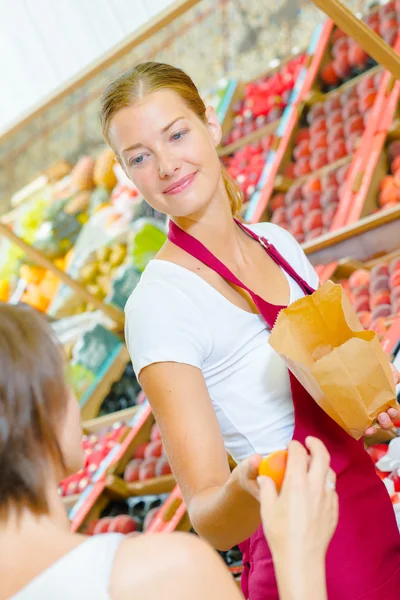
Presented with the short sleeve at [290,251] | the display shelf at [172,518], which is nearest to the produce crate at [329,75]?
the display shelf at [172,518]

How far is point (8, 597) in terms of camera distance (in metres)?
0.87

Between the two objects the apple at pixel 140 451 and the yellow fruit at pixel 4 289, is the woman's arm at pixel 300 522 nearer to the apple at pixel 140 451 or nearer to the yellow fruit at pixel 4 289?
the apple at pixel 140 451

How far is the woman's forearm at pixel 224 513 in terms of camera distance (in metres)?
1.21

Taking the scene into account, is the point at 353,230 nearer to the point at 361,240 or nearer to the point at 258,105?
the point at 361,240

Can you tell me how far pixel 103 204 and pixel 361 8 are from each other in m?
2.26

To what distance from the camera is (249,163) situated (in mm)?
4848

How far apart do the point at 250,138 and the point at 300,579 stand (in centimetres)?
432

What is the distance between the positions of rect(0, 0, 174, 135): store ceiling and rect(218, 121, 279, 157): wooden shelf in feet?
4.51

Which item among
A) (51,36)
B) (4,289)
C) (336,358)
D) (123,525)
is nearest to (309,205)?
(123,525)

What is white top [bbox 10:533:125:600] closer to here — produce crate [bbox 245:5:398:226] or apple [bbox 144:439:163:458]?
apple [bbox 144:439:163:458]

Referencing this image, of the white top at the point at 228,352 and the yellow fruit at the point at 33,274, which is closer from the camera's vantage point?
the white top at the point at 228,352

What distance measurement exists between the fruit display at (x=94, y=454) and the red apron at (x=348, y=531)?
2638 millimetres

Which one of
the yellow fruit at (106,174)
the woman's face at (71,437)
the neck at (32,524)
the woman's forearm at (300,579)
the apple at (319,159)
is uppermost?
the woman's face at (71,437)

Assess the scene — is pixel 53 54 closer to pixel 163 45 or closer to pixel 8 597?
pixel 163 45
